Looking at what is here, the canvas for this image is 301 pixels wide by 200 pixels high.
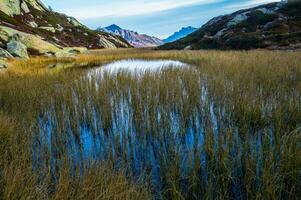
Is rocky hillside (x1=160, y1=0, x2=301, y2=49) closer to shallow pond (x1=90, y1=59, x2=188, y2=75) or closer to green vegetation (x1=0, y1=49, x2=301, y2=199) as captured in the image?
shallow pond (x1=90, y1=59, x2=188, y2=75)

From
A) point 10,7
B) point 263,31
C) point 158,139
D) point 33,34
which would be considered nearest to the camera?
point 158,139

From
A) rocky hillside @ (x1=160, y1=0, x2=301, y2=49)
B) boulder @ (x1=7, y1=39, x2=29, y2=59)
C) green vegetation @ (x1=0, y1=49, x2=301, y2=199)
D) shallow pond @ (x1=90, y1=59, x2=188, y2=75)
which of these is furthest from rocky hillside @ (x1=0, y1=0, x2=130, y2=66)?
rocky hillside @ (x1=160, y1=0, x2=301, y2=49)

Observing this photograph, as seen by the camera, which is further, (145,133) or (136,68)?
(136,68)

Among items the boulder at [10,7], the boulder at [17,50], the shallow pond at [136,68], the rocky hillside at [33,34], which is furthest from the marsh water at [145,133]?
the boulder at [10,7]

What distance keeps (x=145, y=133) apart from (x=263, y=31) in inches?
1660

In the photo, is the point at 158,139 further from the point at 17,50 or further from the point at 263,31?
the point at 263,31

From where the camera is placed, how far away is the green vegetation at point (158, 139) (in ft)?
12.1

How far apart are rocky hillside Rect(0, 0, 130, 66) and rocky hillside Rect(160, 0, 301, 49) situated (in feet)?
69.7

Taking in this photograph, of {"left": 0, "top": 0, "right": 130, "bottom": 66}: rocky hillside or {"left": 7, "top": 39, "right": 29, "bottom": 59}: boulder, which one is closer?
{"left": 7, "top": 39, "right": 29, "bottom": 59}: boulder

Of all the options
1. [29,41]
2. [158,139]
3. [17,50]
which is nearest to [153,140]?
[158,139]

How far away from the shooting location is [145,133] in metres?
6.38

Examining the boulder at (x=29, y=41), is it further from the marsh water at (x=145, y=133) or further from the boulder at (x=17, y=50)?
the marsh water at (x=145, y=133)

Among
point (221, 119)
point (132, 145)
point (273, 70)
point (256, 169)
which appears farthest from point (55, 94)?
point (273, 70)

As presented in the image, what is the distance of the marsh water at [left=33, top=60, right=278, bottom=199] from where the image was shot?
14.5ft
